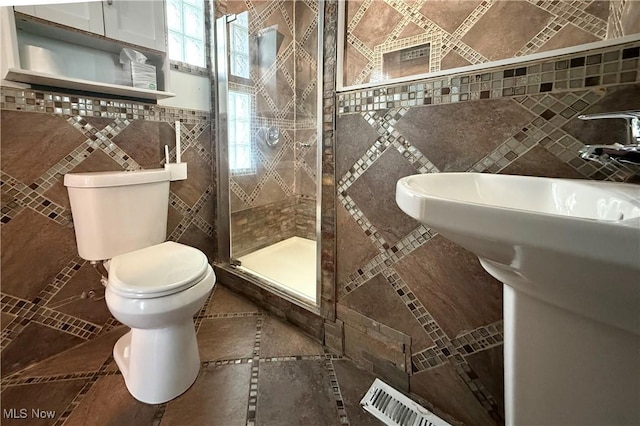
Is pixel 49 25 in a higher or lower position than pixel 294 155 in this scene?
higher

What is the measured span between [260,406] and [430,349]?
679mm

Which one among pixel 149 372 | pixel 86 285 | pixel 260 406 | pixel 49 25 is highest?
pixel 49 25

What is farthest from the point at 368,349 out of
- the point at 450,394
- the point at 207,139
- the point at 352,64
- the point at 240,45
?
the point at 240,45

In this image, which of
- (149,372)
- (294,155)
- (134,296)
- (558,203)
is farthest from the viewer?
(294,155)

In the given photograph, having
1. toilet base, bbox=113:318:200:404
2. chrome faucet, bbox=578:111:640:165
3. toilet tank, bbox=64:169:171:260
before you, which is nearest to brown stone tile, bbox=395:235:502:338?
chrome faucet, bbox=578:111:640:165

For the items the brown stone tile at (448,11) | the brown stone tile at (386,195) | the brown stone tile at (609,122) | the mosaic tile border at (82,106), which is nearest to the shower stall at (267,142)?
the mosaic tile border at (82,106)

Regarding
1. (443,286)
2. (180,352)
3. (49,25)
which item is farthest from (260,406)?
(49,25)

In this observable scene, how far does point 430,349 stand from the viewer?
3.71 feet

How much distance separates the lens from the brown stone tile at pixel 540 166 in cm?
84

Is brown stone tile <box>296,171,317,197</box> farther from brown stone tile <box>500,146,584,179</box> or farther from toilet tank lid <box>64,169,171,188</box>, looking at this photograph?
brown stone tile <box>500,146,584,179</box>

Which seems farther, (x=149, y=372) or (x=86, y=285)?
(x=86, y=285)

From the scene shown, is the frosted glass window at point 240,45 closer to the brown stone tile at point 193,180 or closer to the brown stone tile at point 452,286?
the brown stone tile at point 193,180

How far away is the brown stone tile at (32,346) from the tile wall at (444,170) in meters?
1.25

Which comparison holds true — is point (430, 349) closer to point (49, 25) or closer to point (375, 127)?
point (375, 127)
